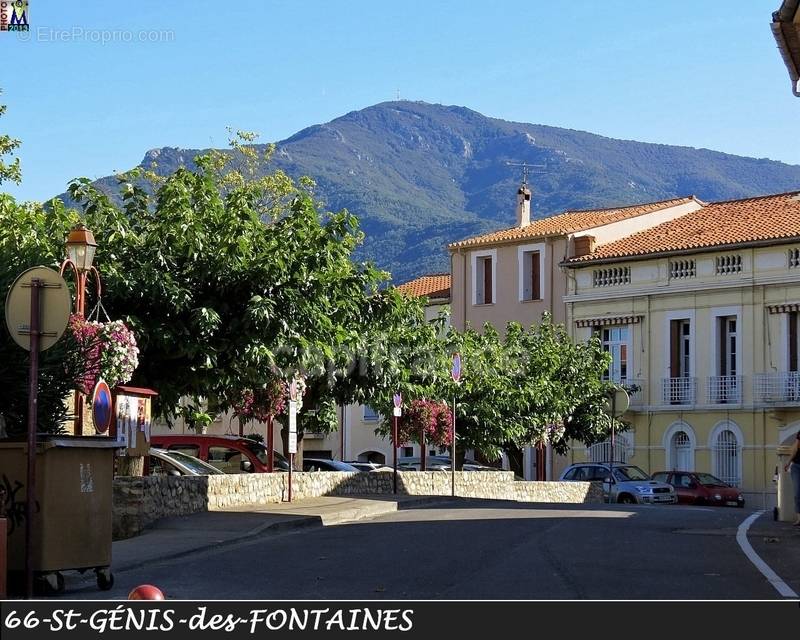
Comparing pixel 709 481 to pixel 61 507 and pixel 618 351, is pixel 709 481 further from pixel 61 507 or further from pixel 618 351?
pixel 61 507

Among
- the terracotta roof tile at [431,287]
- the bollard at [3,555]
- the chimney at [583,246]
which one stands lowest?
the bollard at [3,555]

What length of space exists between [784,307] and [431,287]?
19.8 meters

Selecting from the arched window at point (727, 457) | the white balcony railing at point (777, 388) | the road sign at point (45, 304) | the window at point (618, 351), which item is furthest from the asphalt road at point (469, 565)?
the window at point (618, 351)

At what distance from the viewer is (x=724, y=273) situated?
50.4 m

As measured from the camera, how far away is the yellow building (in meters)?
49.0

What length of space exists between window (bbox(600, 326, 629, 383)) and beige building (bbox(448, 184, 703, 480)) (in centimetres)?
225

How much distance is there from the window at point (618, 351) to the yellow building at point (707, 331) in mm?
42

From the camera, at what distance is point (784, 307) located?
48531 mm

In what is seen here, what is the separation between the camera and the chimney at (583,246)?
5508 cm

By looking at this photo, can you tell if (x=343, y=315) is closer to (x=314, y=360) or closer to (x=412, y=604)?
(x=314, y=360)

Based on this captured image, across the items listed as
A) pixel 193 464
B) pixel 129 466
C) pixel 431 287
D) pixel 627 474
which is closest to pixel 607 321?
pixel 627 474

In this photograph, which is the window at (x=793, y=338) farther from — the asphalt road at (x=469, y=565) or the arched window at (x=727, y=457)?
the asphalt road at (x=469, y=565)

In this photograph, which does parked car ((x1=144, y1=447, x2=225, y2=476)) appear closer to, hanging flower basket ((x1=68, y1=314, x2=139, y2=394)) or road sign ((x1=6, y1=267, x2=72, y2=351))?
hanging flower basket ((x1=68, y1=314, x2=139, y2=394))

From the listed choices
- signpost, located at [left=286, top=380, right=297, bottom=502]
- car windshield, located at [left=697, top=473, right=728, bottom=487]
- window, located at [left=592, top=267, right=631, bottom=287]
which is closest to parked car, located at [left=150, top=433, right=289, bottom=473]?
signpost, located at [left=286, top=380, right=297, bottom=502]
